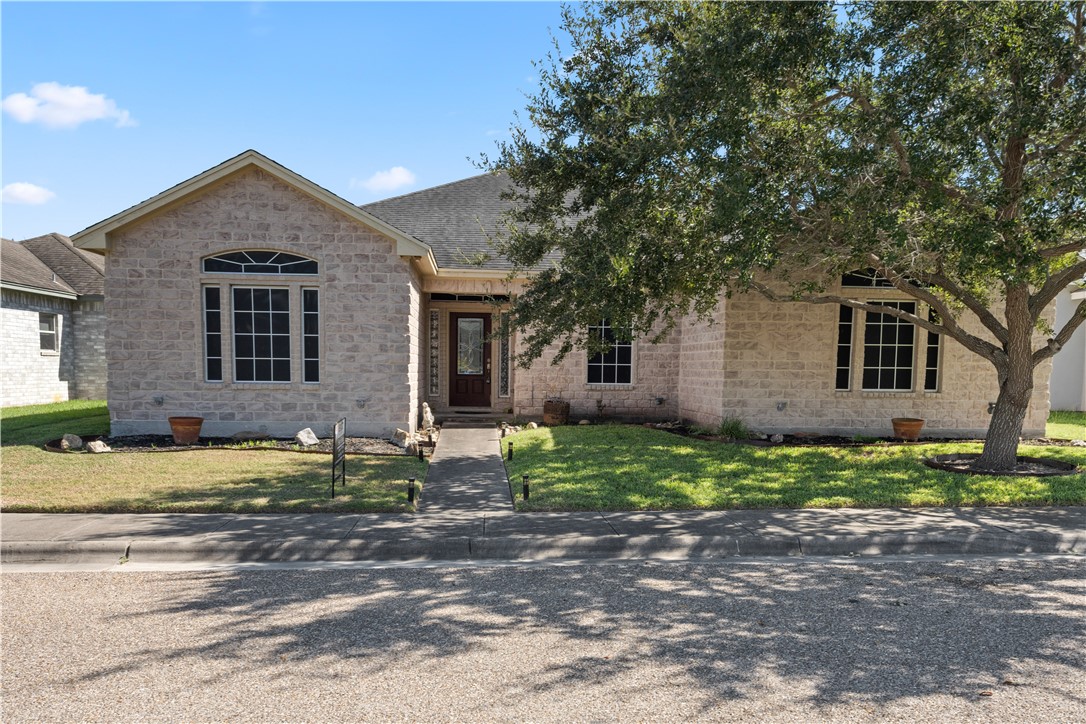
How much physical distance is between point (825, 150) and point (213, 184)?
32.3ft

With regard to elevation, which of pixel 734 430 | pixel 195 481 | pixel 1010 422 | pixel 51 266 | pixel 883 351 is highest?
pixel 51 266

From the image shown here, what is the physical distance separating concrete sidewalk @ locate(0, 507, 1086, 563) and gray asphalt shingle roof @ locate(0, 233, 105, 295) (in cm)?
1413

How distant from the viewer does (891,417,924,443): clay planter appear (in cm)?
1255

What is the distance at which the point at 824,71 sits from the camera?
797cm

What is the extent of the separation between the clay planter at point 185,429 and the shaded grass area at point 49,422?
2009mm

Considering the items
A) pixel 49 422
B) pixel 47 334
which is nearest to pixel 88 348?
pixel 47 334

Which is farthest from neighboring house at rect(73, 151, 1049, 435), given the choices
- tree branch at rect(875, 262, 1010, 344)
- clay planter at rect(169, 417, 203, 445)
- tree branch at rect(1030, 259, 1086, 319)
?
tree branch at rect(1030, 259, 1086, 319)

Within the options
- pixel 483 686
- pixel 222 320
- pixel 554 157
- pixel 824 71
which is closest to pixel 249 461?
pixel 222 320

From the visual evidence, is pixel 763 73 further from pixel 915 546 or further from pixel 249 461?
pixel 249 461

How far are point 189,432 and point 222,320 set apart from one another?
2.04 metres

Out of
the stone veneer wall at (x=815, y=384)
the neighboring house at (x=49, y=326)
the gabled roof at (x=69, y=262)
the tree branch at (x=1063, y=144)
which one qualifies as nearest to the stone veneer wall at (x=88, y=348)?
the neighboring house at (x=49, y=326)

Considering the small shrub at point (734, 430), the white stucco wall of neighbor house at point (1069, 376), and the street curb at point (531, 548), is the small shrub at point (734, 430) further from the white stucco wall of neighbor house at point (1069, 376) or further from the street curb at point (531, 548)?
Answer: the white stucco wall of neighbor house at point (1069, 376)

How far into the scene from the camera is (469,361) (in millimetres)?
16125

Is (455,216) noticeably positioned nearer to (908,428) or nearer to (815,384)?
(815,384)
